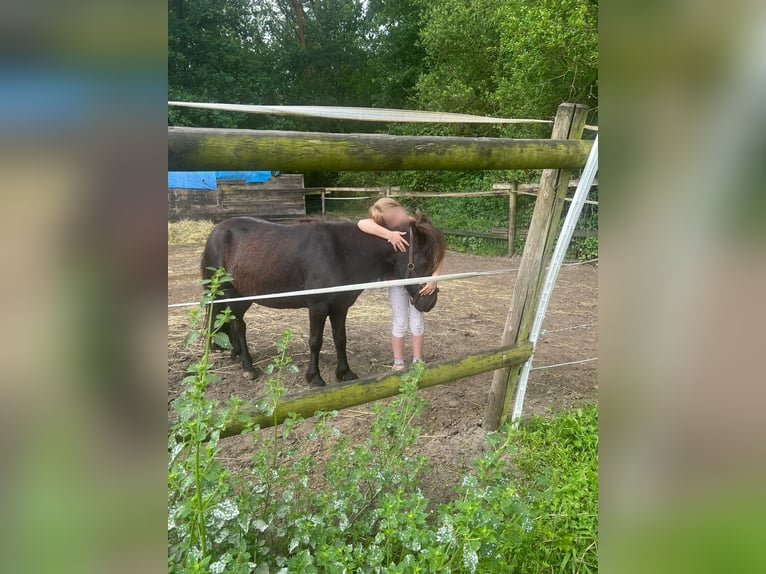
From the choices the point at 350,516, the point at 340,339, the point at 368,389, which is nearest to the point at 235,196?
the point at 340,339

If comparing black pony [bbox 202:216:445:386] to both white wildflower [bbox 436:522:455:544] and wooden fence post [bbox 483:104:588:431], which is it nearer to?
wooden fence post [bbox 483:104:588:431]

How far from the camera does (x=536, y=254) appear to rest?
2576mm

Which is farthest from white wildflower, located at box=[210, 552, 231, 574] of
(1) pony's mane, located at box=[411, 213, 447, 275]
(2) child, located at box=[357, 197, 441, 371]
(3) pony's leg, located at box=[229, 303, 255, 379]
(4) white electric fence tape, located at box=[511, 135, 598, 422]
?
(3) pony's leg, located at box=[229, 303, 255, 379]

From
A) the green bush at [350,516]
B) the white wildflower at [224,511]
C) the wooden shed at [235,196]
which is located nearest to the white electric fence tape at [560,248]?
the green bush at [350,516]

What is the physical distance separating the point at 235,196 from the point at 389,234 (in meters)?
11.3

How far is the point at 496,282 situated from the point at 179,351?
181 inches

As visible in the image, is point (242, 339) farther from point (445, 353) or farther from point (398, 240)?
point (445, 353)

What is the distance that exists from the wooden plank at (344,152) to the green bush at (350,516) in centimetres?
33

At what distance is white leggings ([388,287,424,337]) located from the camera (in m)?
3.55

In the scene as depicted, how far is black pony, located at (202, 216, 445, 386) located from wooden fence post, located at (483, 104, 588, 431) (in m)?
0.78
